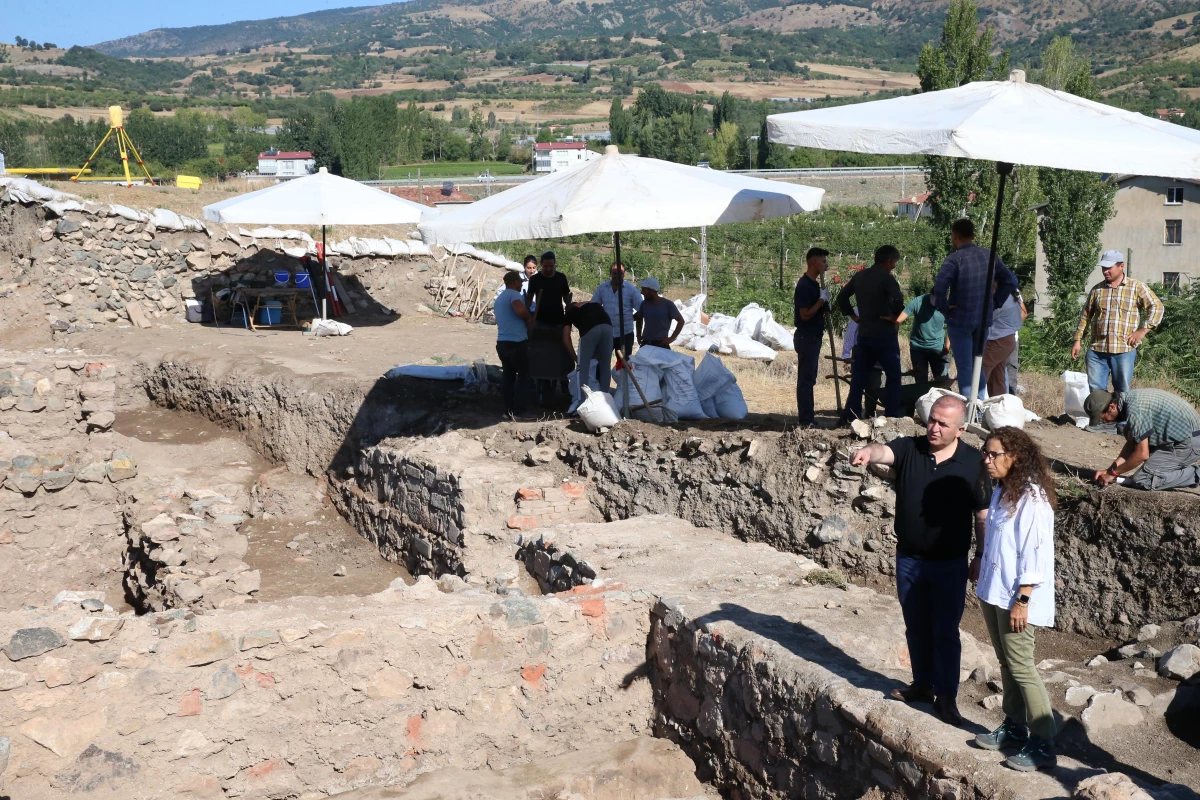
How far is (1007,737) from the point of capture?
3.95 metres

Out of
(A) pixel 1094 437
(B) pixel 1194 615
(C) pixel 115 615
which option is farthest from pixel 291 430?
(B) pixel 1194 615

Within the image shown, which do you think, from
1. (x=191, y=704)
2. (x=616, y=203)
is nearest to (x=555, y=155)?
(x=616, y=203)

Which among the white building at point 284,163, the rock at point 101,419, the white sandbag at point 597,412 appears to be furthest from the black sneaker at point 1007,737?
the white building at point 284,163

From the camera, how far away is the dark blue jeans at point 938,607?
4.20 m

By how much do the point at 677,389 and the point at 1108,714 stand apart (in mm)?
4994

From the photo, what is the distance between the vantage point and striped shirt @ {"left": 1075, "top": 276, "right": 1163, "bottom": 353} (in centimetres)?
A: 722

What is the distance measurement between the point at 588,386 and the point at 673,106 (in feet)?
295

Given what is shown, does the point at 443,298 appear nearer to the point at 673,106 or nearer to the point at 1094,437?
the point at 1094,437

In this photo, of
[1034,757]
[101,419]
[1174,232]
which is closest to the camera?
[1034,757]

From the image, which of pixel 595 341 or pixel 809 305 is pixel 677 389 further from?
pixel 809 305

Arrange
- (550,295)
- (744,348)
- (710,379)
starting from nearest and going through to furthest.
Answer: (710,379) → (550,295) → (744,348)

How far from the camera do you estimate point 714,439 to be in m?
7.65

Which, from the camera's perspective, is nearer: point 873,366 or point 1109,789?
point 1109,789

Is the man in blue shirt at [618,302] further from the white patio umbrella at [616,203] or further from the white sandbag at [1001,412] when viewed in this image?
the white sandbag at [1001,412]
